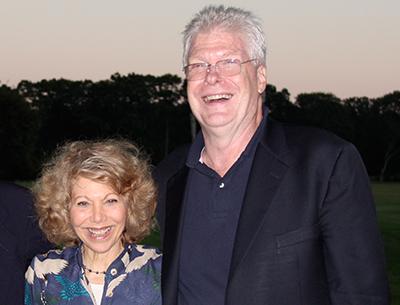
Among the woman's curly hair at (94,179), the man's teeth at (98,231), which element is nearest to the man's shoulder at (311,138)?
the woman's curly hair at (94,179)

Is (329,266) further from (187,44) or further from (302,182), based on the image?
(187,44)

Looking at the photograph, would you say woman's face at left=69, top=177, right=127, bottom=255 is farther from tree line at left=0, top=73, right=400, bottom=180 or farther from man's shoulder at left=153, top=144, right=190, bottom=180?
tree line at left=0, top=73, right=400, bottom=180

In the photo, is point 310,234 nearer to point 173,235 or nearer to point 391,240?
point 173,235

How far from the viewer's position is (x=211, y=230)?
3.91m

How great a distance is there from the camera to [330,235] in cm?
360

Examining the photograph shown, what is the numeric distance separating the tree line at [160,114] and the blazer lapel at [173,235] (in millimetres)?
78217

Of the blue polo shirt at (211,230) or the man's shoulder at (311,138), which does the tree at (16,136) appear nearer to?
the blue polo shirt at (211,230)

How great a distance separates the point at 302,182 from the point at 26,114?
6569 centimetres

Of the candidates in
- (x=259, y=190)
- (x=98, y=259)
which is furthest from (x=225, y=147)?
(x=98, y=259)

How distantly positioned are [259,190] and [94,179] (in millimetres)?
1093

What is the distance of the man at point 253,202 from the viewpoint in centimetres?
362

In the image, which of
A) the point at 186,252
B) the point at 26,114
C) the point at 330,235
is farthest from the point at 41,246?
the point at 26,114

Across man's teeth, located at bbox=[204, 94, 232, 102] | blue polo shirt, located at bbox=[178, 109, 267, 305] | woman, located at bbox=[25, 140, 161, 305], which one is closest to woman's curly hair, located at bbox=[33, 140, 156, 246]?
woman, located at bbox=[25, 140, 161, 305]

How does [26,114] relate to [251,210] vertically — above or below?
above
